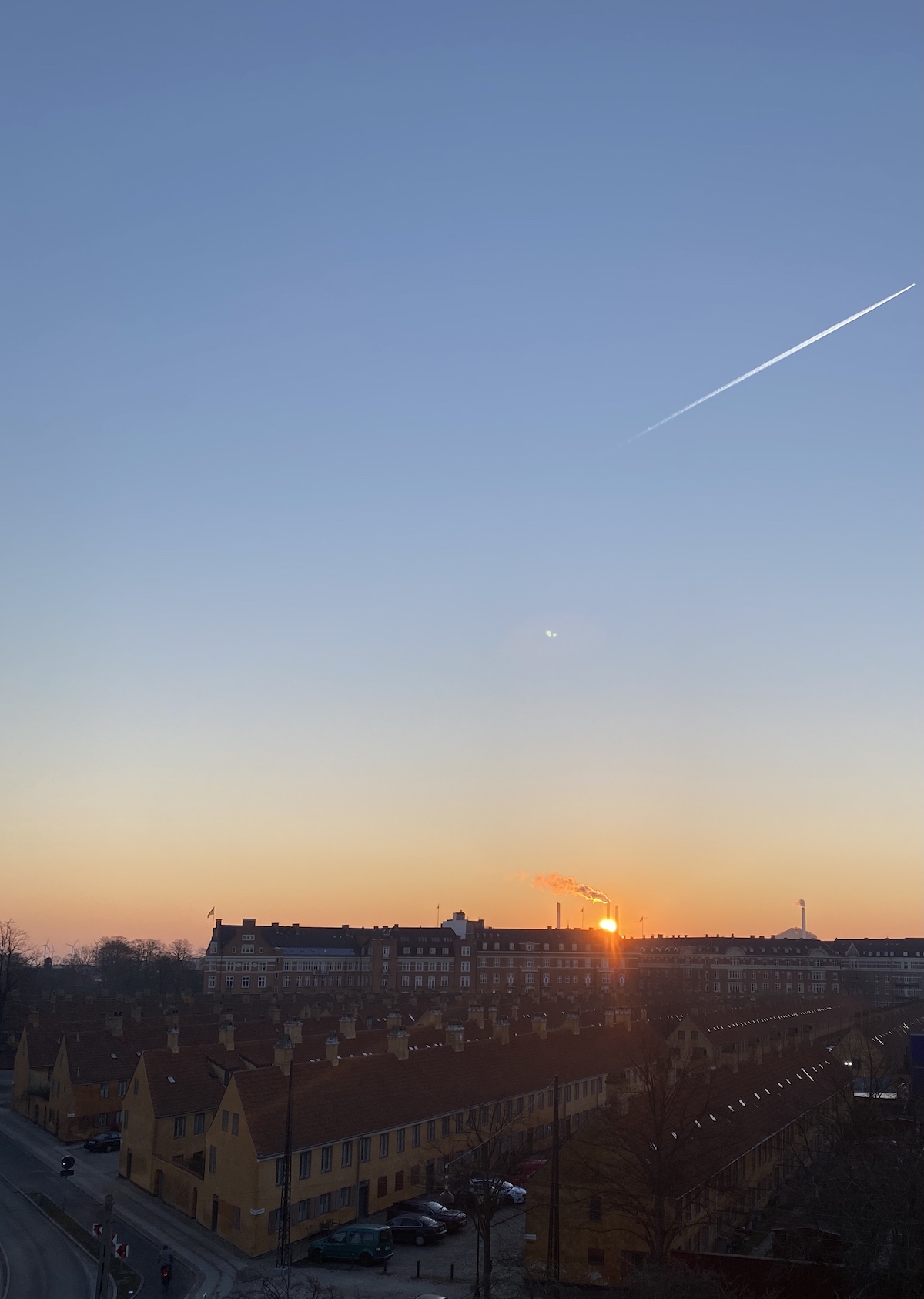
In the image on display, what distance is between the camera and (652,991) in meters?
152

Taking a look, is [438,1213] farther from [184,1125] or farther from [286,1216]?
[184,1125]

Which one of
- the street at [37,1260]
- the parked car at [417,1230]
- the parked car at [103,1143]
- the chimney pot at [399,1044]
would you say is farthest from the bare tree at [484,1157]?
the parked car at [103,1143]

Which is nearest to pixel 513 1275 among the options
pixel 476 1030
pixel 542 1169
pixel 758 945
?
pixel 542 1169

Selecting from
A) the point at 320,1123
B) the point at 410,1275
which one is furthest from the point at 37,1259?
the point at 410,1275

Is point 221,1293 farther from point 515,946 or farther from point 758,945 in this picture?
point 758,945

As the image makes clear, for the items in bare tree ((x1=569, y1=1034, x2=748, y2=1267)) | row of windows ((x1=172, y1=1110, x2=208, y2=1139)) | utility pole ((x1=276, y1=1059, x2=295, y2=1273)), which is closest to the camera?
bare tree ((x1=569, y1=1034, x2=748, y2=1267))

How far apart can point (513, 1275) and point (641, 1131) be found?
654 cm

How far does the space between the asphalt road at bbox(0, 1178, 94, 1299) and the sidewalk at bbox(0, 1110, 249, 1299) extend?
1989mm

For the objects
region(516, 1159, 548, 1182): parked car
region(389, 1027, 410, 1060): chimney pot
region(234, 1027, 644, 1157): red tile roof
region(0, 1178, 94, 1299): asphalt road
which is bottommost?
region(0, 1178, 94, 1299): asphalt road

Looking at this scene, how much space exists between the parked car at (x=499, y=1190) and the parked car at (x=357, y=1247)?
365cm

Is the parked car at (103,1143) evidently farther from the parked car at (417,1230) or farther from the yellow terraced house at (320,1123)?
the parked car at (417,1230)

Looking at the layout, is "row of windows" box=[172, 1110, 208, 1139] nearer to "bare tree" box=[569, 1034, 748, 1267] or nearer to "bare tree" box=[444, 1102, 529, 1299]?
"bare tree" box=[444, 1102, 529, 1299]

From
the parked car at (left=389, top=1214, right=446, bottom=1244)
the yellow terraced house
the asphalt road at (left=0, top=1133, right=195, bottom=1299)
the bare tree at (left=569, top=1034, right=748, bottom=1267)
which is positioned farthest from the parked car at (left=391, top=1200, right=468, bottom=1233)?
the asphalt road at (left=0, top=1133, right=195, bottom=1299)

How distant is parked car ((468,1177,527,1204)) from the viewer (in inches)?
1458
